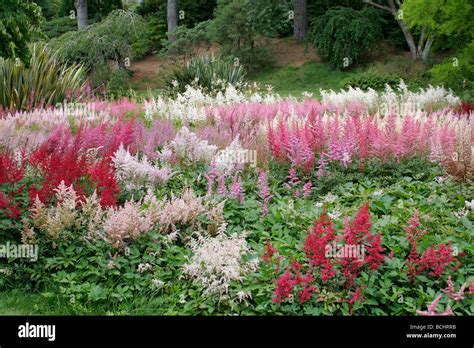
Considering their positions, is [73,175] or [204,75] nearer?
[73,175]

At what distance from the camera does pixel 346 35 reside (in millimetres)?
26328

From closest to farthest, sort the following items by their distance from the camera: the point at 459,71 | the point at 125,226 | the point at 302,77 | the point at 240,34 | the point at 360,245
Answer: the point at 360,245 < the point at 125,226 < the point at 459,71 < the point at 302,77 < the point at 240,34

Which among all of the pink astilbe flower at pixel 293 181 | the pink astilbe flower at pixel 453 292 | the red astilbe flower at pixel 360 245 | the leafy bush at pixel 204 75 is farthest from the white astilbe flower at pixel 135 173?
the leafy bush at pixel 204 75

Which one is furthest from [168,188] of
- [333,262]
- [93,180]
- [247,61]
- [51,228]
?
[247,61]

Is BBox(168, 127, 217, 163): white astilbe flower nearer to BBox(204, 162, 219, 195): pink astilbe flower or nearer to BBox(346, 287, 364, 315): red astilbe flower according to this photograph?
BBox(204, 162, 219, 195): pink astilbe flower

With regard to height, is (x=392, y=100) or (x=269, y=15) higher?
(x=269, y=15)

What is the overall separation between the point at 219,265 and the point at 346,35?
23247 millimetres

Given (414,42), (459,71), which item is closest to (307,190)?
Result: (459,71)

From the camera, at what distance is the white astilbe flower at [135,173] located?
641 centimetres

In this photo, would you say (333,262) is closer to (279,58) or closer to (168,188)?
(168,188)

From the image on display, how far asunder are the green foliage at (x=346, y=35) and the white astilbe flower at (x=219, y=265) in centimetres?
2209

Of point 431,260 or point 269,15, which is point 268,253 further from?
point 269,15

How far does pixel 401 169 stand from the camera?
22.1 ft

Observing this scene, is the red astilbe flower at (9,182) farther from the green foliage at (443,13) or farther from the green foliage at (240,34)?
Answer: the green foliage at (240,34)
